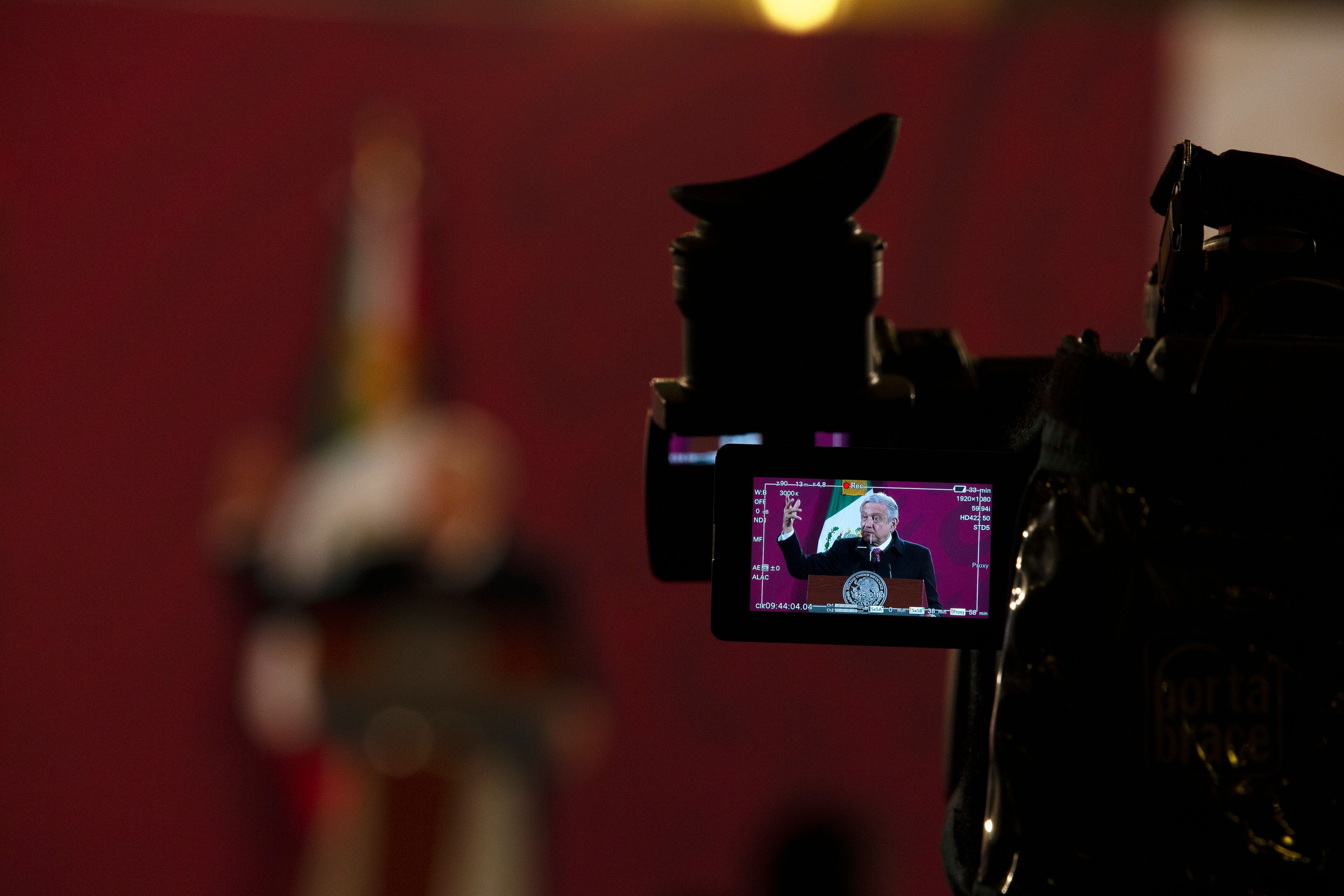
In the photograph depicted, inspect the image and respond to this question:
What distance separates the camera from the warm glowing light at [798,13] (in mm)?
2170

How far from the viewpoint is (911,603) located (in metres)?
0.66

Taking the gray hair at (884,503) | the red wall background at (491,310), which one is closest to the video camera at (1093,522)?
the gray hair at (884,503)

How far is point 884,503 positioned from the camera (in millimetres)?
656

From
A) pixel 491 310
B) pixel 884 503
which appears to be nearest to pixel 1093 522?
pixel 884 503

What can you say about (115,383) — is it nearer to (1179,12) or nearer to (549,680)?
(549,680)

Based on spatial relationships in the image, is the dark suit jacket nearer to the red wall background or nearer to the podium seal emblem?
the podium seal emblem

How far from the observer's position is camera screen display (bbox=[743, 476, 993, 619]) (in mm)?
652

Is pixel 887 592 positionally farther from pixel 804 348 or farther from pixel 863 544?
pixel 804 348

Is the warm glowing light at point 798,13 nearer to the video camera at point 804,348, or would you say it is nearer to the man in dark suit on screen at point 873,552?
the video camera at point 804,348

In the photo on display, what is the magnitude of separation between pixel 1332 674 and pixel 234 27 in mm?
2214

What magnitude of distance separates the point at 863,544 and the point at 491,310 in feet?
5.53

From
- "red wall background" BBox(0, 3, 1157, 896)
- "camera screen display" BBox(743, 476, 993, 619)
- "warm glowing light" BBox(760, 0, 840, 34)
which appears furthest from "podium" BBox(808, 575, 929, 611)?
"warm glowing light" BBox(760, 0, 840, 34)

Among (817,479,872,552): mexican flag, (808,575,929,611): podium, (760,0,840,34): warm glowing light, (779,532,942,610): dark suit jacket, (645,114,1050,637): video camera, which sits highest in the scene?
(760,0,840,34): warm glowing light

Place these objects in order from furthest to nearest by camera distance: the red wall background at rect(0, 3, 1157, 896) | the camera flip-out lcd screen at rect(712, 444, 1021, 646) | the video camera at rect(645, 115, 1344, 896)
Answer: the red wall background at rect(0, 3, 1157, 896), the camera flip-out lcd screen at rect(712, 444, 1021, 646), the video camera at rect(645, 115, 1344, 896)
